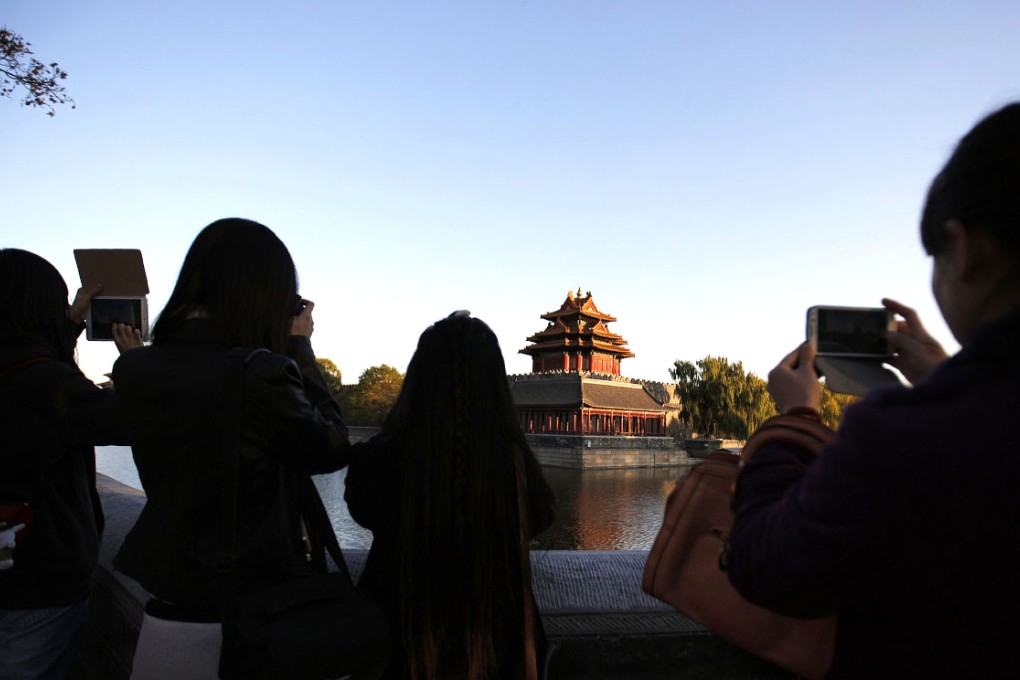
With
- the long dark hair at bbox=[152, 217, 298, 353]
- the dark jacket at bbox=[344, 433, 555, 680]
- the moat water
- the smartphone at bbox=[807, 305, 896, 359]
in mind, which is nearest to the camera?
the smartphone at bbox=[807, 305, 896, 359]

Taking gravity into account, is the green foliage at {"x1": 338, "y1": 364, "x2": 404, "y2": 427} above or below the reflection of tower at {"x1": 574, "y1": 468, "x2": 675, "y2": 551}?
above

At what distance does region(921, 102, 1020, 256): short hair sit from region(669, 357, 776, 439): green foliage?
116 feet

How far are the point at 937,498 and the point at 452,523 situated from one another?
1068 millimetres

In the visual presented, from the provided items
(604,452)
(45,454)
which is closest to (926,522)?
(45,454)

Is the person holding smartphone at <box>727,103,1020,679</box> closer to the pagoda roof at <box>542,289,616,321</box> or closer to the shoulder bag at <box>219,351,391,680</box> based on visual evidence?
the shoulder bag at <box>219,351,391,680</box>

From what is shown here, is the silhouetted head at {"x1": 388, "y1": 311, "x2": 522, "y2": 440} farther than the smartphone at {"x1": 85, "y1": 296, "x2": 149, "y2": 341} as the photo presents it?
No

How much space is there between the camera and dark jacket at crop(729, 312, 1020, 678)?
716 millimetres

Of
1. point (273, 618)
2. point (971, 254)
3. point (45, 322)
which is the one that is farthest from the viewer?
point (45, 322)

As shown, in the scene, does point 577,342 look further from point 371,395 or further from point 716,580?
point 716,580

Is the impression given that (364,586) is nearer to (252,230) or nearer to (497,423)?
(497,423)

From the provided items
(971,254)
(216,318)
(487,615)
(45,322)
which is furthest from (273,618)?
(971,254)

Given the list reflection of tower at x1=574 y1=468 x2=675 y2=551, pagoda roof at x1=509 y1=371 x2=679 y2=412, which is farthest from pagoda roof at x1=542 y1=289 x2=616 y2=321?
reflection of tower at x1=574 y1=468 x2=675 y2=551

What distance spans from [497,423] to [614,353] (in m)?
41.0

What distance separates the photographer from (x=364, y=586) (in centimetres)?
170
